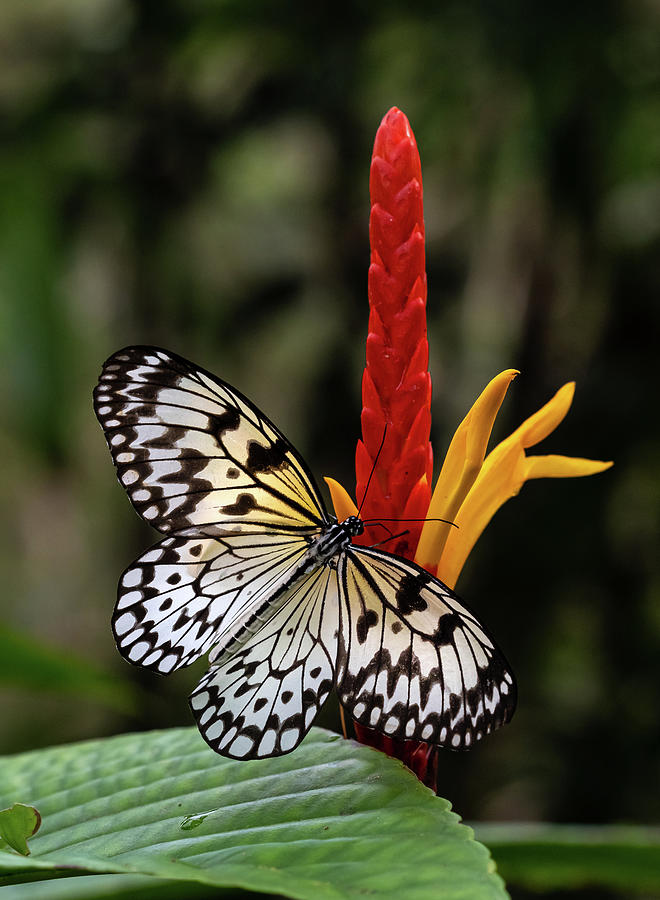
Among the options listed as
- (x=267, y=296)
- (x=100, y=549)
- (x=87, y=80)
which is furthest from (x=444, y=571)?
(x=100, y=549)

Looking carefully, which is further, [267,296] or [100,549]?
[100,549]

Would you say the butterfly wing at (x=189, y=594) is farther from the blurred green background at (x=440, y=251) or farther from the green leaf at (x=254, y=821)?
the blurred green background at (x=440, y=251)

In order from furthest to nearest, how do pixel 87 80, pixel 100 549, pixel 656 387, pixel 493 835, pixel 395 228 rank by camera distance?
1. pixel 100 549
2. pixel 87 80
3. pixel 656 387
4. pixel 493 835
5. pixel 395 228

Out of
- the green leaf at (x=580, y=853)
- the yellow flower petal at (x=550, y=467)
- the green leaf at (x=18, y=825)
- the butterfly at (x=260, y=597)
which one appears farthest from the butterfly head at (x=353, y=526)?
the green leaf at (x=580, y=853)

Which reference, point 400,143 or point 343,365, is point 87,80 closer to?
point 343,365

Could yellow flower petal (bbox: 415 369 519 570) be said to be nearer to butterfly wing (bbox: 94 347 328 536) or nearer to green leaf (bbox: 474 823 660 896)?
butterfly wing (bbox: 94 347 328 536)

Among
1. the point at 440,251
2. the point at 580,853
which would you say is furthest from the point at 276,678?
the point at 440,251

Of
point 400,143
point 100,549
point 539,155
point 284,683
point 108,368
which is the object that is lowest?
point 100,549

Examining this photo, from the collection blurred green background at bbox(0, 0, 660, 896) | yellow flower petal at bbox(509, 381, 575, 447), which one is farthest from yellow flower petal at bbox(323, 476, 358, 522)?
blurred green background at bbox(0, 0, 660, 896)
